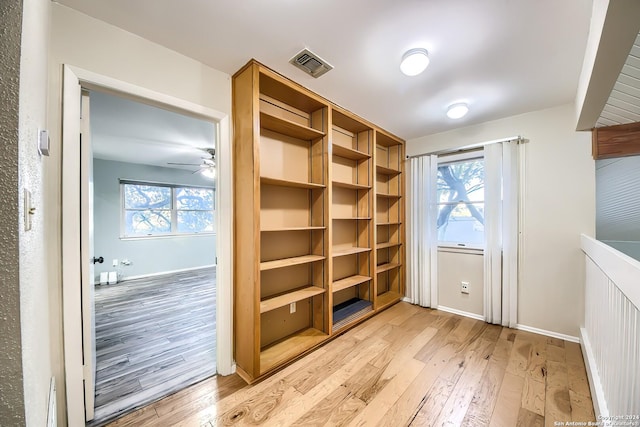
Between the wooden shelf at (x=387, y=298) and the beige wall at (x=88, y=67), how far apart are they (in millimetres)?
2956

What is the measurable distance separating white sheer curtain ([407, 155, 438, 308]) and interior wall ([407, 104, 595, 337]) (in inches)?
35.9

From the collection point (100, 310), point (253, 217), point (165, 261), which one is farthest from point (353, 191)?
point (165, 261)

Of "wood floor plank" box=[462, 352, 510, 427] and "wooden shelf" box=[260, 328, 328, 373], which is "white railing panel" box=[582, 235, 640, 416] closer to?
"wood floor plank" box=[462, 352, 510, 427]

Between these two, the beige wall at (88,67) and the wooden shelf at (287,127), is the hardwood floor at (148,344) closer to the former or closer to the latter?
the beige wall at (88,67)

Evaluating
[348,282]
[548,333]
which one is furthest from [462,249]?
[348,282]

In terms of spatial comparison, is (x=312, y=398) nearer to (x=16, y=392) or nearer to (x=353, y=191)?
(x=16, y=392)

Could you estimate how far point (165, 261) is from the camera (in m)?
5.54

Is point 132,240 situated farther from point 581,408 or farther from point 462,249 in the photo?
point 581,408

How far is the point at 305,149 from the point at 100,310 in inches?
144

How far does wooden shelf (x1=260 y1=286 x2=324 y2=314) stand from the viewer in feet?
6.39

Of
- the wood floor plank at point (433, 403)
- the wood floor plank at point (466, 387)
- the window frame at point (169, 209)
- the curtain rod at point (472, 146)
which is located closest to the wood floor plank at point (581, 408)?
the wood floor plank at point (466, 387)

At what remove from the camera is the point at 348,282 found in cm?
274

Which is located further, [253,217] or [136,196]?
[136,196]

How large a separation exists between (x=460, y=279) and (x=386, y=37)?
115 inches
